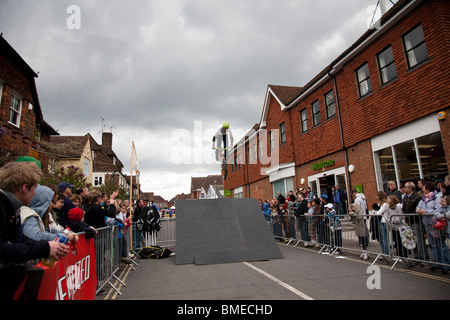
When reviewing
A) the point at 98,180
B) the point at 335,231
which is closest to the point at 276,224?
the point at 335,231

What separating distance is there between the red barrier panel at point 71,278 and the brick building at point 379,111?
10.1 m

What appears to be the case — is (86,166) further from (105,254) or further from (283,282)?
(283,282)

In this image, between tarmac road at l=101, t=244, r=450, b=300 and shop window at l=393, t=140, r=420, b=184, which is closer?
tarmac road at l=101, t=244, r=450, b=300

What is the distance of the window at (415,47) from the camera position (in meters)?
9.66

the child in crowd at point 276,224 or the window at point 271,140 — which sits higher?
the window at point 271,140

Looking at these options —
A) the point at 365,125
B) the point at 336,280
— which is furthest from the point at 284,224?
the point at 336,280

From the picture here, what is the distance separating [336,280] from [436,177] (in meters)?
6.80

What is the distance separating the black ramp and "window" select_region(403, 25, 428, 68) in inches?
308

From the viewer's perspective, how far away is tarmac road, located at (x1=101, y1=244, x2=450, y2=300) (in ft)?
14.4

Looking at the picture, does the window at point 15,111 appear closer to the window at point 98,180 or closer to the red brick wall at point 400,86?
the red brick wall at point 400,86

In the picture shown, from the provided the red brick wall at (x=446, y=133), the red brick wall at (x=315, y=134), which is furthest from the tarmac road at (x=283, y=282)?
the red brick wall at (x=315, y=134)

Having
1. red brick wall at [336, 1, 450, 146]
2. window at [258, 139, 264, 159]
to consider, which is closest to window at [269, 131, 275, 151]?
window at [258, 139, 264, 159]

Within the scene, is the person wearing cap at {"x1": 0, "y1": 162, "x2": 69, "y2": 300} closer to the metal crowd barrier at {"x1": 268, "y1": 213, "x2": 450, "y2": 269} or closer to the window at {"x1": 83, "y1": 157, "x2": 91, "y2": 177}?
the metal crowd barrier at {"x1": 268, "y1": 213, "x2": 450, "y2": 269}

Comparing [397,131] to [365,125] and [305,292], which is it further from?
[305,292]
